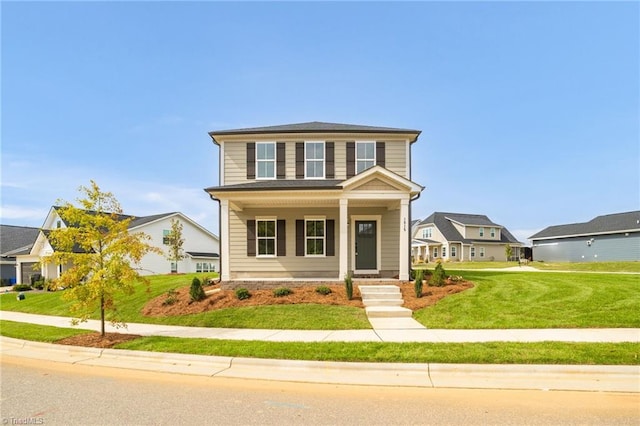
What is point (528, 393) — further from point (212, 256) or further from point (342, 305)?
point (212, 256)

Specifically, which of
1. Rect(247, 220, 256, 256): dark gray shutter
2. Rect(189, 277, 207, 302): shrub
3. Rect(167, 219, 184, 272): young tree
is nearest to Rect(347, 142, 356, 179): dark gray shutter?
Rect(247, 220, 256, 256): dark gray shutter

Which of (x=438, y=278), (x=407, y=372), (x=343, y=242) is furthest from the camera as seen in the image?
(x=343, y=242)

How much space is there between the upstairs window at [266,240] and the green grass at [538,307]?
24.6 ft

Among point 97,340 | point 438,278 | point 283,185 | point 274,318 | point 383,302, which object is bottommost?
point 97,340

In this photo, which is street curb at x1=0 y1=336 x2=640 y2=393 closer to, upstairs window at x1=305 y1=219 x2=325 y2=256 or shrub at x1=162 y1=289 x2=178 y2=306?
shrub at x1=162 y1=289 x2=178 y2=306

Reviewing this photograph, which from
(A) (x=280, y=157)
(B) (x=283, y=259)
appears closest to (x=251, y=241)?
(B) (x=283, y=259)

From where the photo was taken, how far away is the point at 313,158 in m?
17.2

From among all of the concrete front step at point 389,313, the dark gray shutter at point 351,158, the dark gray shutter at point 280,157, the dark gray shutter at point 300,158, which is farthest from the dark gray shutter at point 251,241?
the concrete front step at point 389,313

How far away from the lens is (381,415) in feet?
15.5

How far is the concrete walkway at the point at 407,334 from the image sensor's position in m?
8.12

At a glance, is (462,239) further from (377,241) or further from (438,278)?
(438,278)

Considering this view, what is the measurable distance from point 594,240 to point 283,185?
38.6 meters

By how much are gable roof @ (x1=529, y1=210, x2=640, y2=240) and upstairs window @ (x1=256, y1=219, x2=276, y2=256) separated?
3589cm

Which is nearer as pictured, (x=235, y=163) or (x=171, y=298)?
(x=171, y=298)
